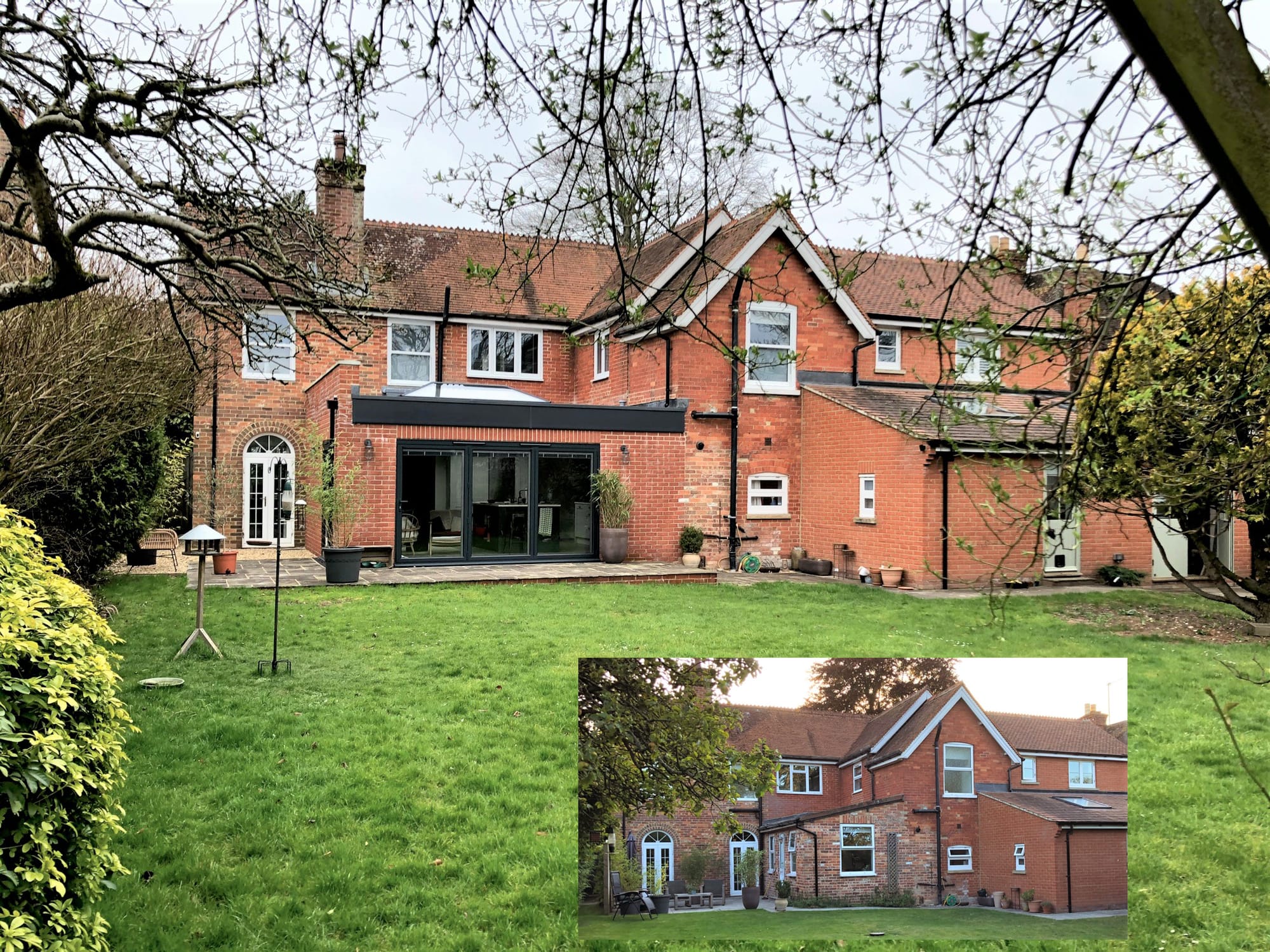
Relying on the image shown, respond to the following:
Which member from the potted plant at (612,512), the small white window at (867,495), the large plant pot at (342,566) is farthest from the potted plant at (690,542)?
the large plant pot at (342,566)

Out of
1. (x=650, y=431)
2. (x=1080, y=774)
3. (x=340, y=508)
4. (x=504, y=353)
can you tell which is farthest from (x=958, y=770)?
(x=504, y=353)

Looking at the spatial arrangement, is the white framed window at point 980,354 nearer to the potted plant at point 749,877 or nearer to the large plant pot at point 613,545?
the potted plant at point 749,877

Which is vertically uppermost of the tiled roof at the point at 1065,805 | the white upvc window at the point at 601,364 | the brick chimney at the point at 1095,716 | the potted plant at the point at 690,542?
the white upvc window at the point at 601,364

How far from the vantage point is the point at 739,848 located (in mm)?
3783

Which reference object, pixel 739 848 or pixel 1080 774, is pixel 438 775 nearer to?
pixel 739 848

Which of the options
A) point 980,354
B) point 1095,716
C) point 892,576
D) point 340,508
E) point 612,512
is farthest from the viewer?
point 612,512

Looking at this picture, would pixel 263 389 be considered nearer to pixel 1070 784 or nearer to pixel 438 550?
pixel 438 550

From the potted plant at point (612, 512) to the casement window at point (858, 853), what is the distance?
634 inches

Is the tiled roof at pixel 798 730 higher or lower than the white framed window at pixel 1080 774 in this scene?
higher

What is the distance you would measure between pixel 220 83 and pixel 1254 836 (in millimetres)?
8388

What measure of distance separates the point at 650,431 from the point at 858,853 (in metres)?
16.9

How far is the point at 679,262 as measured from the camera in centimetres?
2122

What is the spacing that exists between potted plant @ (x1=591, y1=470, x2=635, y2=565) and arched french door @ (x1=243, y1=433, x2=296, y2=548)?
8.23 meters

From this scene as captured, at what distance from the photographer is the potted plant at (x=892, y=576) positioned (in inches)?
726
